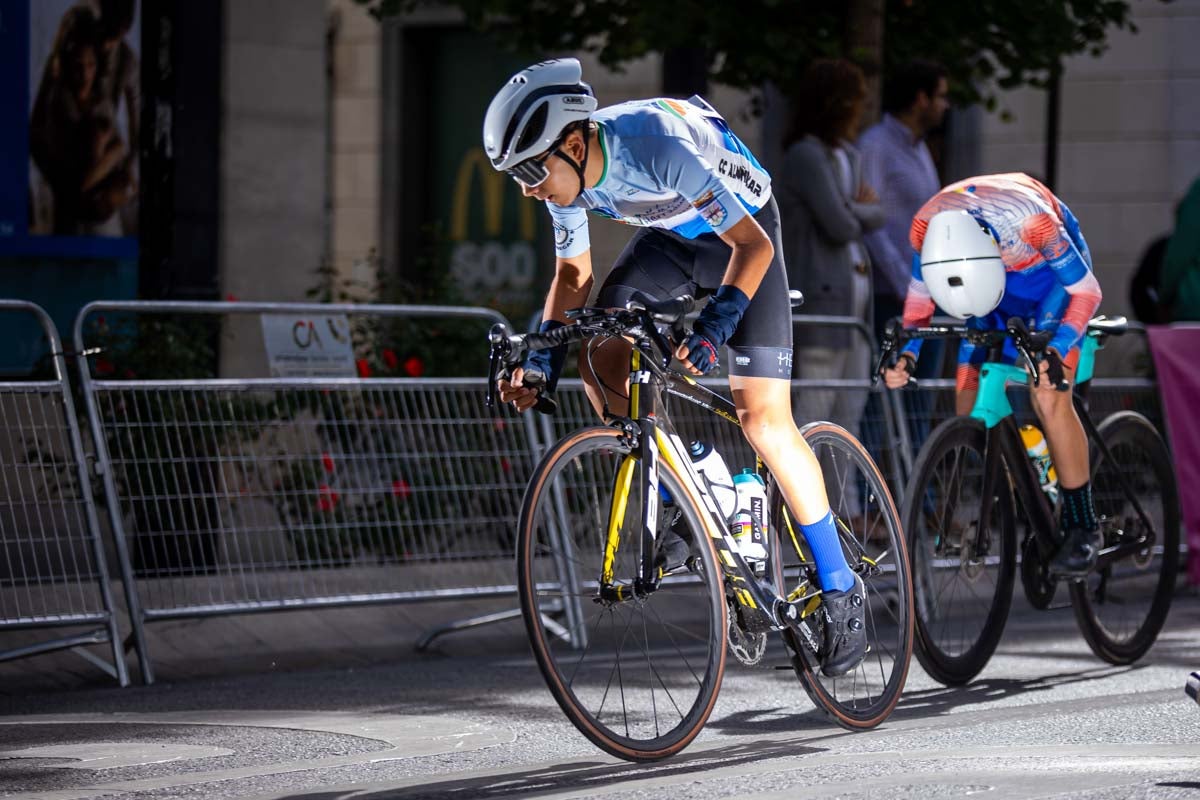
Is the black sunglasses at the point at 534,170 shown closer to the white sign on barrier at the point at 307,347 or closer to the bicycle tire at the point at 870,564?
the bicycle tire at the point at 870,564

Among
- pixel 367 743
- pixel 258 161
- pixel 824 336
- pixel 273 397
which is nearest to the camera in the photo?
pixel 367 743

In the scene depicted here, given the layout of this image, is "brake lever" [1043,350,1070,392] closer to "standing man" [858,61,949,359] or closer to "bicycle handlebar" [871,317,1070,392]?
"bicycle handlebar" [871,317,1070,392]

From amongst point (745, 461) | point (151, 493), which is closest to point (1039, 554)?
point (745, 461)

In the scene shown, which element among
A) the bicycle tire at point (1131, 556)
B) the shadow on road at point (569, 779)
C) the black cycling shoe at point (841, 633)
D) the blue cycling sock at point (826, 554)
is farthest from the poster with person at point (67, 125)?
the shadow on road at point (569, 779)

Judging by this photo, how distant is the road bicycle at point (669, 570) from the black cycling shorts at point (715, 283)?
0.11 metres

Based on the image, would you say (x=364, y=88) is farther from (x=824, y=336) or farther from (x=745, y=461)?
(x=745, y=461)

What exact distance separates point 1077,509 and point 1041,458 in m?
0.21

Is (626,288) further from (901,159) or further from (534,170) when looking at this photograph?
(901,159)

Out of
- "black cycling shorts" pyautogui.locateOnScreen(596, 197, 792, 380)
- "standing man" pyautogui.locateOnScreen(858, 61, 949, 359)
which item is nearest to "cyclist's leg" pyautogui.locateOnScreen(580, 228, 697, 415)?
"black cycling shorts" pyautogui.locateOnScreen(596, 197, 792, 380)

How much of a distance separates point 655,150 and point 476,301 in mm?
5633

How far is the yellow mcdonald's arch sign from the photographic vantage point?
18.0 metres

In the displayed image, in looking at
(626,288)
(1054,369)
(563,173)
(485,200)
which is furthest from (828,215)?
(485,200)

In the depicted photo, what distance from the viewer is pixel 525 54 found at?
38.9 ft

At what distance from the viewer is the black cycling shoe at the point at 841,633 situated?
229 inches
